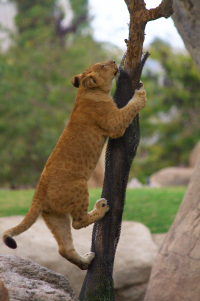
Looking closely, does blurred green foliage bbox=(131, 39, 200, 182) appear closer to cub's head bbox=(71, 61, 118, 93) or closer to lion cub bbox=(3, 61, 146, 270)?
cub's head bbox=(71, 61, 118, 93)

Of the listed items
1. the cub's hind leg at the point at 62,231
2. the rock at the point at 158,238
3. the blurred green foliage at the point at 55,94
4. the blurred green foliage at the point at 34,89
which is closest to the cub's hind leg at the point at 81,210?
the cub's hind leg at the point at 62,231

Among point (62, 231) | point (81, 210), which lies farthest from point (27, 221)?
point (81, 210)

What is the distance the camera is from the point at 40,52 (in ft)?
47.6

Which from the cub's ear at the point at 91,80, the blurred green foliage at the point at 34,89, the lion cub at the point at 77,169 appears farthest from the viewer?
the blurred green foliage at the point at 34,89

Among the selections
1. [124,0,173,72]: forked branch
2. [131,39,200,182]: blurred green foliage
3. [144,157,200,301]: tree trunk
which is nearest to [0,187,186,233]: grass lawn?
[144,157,200,301]: tree trunk

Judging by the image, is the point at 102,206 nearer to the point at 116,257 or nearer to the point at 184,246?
the point at 184,246

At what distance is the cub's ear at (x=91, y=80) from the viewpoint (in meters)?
3.33

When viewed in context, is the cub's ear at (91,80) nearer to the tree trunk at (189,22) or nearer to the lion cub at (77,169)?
the lion cub at (77,169)

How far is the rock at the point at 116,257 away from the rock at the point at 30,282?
4.21 ft

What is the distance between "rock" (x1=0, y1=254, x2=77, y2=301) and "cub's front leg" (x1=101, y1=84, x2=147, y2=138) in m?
1.37

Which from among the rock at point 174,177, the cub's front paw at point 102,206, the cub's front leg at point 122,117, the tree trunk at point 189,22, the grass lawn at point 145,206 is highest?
the rock at point 174,177

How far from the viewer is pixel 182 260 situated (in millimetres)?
4184

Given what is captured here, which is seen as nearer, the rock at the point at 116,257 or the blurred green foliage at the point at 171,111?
the rock at the point at 116,257

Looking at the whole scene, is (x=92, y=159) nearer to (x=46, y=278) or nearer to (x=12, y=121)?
(x=46, y=278)
